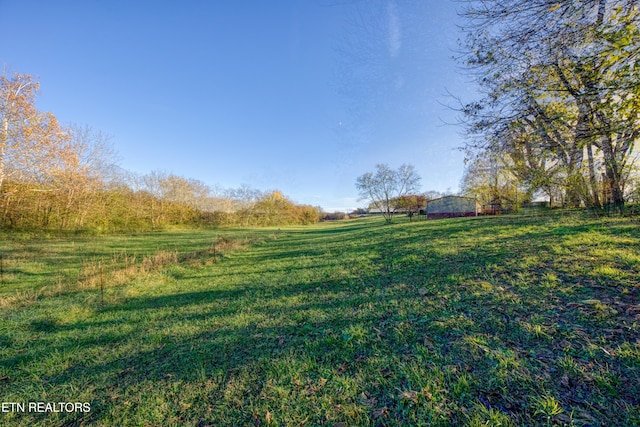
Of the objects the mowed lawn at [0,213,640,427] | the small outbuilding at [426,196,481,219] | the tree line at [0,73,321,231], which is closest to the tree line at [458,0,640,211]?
the mowed lawn at [0,213,640,427]

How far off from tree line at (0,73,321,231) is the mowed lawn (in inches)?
425

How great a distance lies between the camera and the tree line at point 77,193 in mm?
11719

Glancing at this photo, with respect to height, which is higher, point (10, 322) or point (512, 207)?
point (512, 207)

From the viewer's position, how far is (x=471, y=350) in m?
2.77

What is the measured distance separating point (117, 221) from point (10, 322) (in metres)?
25.4

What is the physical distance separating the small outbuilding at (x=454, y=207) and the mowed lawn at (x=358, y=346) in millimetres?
26242

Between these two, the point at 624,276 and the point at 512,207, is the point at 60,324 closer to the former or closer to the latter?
the point at 624,276

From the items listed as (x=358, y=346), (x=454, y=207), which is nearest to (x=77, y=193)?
(x=358, y=346)

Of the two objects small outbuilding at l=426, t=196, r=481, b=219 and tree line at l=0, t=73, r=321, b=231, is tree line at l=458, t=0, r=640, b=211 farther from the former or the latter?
small outbuilding at l=426, t=196, r=481, b=219

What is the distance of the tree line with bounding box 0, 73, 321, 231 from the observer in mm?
11719

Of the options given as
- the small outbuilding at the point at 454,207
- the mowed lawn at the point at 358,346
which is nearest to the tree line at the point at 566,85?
the mowed lawn at the point at 358,346

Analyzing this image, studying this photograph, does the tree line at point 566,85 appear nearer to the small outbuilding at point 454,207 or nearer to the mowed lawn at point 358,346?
the mowed lawn at point 358,346

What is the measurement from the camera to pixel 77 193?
1973 cm

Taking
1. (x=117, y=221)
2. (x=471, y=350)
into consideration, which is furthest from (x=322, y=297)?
(x=117, y=221)
